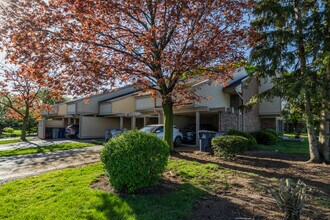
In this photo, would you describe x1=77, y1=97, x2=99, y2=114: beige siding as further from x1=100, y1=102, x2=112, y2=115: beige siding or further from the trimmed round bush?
the trimmed round bush

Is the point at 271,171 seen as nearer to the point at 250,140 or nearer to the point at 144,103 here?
the point at 250,140

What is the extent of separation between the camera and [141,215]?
395cm

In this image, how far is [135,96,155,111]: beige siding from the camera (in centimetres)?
1837

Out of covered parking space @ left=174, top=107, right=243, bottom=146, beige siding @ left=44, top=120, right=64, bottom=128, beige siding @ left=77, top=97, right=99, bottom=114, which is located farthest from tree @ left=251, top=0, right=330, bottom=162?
beige siding @ left=44, top=120, right=64, bottom=128

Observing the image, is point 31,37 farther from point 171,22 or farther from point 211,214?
point 211,214

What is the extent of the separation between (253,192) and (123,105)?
19925 millimetres

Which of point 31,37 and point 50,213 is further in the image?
point 31,37

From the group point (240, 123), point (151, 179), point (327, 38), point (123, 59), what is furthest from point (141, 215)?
point (240, 123)

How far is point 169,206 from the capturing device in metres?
4.31

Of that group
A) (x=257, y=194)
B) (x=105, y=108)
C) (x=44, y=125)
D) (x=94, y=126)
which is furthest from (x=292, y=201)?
(x=44, y=125)

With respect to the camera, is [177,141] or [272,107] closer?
[177,141]

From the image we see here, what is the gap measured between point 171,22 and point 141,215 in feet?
21.7

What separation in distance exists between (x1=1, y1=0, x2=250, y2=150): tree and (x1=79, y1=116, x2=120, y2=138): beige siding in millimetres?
15834

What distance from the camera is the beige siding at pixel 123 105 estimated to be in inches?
914
